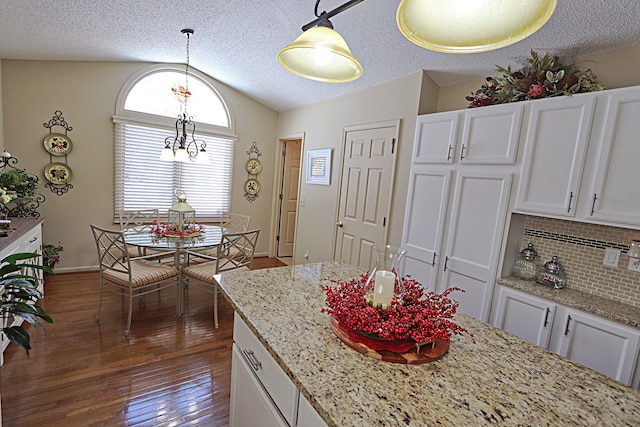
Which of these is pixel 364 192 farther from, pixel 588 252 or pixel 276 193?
pixel 276 193

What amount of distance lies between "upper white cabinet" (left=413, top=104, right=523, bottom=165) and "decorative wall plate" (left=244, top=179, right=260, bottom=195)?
9.82 feet

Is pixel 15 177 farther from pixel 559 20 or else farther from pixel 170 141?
pixel 559 20

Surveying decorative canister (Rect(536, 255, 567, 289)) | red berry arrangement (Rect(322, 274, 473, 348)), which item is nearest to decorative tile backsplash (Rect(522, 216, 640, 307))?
decorative canister (Rect(536, 255, 567, 289))

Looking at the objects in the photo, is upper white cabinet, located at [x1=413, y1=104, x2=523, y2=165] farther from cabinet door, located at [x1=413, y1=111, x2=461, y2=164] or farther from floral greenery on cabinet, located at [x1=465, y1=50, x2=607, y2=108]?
floral greenery on cabinet, located at [x1=465, y1=50, x2=607, y2=108]

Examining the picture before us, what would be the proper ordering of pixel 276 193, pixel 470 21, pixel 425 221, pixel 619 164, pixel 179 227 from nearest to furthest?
pixel 470 21
pixel 619 164
pixel 425 221
pixel 179 227
pixel 276 193

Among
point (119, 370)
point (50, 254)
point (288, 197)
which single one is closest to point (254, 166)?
point (288, 197)

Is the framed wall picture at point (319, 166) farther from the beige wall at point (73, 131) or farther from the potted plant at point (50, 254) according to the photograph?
the potted plant at point (50, 254)

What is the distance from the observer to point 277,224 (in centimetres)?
529

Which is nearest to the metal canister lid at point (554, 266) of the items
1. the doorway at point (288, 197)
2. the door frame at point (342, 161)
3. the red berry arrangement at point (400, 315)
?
the door frame at point (342, 161)

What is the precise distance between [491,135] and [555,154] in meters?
0.42

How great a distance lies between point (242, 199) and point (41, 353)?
312cm

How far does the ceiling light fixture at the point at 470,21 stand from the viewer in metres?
0.77

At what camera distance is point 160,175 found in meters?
4.26

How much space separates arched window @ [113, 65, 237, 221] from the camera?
398cm
